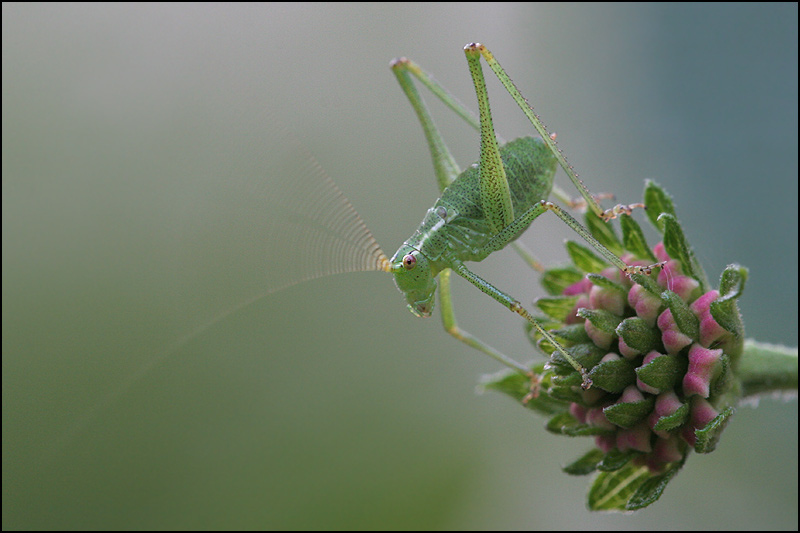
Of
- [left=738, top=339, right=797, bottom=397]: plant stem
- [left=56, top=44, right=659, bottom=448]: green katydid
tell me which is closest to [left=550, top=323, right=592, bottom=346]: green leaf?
[left=56, top=44, right=659, bottom=448]: green katydid

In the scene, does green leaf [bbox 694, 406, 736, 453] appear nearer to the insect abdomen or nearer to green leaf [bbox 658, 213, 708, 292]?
green leaf [bbox 658, 213, 708, 292]

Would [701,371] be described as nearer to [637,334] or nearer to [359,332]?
[637,334]

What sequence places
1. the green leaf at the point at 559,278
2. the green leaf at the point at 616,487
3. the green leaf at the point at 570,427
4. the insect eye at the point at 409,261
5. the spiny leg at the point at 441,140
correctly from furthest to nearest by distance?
the spiny leg at the point at 441,140, the insect eye at the point at 409,261, the green leaf at the point at 559,278, the green leaf at the point at 616,487, the green leaf at the point at 570,427

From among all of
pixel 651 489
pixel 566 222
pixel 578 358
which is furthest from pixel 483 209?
pixel 651 489

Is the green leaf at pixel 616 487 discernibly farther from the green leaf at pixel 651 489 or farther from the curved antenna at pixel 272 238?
the curved antenna at pixel 272 238

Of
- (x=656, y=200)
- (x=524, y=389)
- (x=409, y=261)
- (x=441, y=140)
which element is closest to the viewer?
(x=656, y=200)

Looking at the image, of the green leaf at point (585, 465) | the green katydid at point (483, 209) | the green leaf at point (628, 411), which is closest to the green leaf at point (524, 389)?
the green katydid at point (483, 209)
